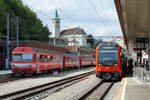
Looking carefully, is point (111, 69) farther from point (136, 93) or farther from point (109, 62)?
point (136, 93)

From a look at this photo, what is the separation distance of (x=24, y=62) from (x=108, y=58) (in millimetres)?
7374

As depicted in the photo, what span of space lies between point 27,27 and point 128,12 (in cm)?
4175

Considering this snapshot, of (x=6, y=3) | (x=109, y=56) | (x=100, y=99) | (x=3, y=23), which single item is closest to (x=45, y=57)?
(x=109, y=56)

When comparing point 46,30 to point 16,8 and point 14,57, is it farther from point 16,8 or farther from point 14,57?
point 14,57

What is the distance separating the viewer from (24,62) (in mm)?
20734

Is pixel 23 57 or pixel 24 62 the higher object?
pixel 23 57

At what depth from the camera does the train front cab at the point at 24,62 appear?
2064 cm

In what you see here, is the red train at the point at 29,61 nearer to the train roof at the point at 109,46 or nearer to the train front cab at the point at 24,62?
the train front cab at the point at 24,62

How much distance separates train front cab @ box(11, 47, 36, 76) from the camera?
813 inches

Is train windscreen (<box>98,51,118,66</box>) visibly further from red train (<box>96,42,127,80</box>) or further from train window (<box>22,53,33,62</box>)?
train window (<box>22,53,33,62</box>)

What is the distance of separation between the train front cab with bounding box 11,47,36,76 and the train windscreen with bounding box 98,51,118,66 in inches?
239

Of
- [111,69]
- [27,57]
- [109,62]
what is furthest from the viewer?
[27,57]

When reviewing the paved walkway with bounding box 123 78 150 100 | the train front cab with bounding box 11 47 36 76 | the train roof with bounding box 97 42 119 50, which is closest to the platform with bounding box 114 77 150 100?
the paved walkway with bounding box 123 78 150 100

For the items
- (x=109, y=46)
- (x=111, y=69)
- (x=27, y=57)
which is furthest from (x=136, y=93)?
(x=27, y=57)
